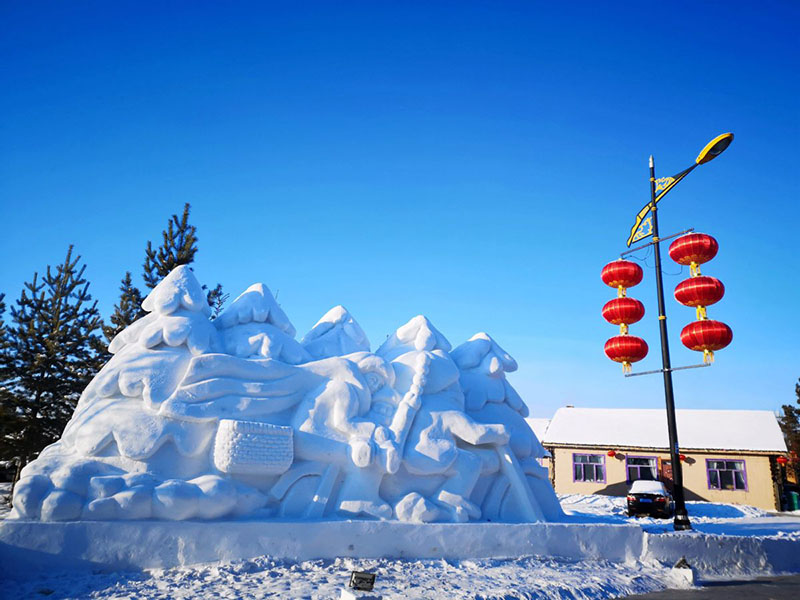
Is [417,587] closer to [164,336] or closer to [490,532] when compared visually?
[490,532]

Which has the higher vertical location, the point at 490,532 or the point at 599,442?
the point at 599,442

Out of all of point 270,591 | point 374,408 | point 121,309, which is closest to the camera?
point 270,591

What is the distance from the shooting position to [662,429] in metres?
17.0

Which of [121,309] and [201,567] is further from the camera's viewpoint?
[121,309]

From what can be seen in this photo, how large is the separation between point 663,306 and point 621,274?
1.21 meters

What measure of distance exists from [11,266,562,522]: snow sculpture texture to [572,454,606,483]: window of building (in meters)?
10.9

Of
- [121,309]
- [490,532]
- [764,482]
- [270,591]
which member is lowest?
[270,591]

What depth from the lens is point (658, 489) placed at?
483 inches

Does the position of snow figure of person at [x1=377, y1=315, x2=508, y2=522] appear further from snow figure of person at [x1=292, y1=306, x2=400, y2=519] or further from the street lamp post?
the street lamp post

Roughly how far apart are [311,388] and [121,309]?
952cm

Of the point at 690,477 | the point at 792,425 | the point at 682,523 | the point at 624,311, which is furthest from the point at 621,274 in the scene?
the point at 792,425

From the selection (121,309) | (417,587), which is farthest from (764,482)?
(121,309)

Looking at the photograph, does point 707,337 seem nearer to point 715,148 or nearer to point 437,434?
point 715,148

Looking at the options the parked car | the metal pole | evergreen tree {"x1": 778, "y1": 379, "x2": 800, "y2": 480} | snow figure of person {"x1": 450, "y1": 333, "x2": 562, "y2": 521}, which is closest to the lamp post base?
the metal pole
